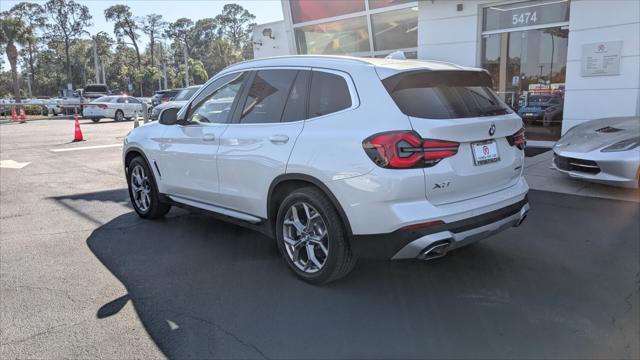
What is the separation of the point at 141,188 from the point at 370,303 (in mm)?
3490

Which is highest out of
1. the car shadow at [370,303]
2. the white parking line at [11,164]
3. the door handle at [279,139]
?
the door handle at [279,139]

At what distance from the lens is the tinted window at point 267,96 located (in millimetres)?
4043

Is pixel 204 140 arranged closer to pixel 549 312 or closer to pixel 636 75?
pixel 549 312

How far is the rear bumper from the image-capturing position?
3.21m

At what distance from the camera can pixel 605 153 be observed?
638 cm

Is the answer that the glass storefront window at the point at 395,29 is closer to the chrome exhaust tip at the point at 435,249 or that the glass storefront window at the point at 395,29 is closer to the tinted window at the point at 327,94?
the tinted window at the point at 327,94

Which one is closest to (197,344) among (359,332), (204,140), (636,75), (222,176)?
(359,332)

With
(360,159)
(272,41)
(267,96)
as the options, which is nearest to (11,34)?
(272,41)

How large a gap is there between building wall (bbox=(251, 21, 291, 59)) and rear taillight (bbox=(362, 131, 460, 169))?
1384 cm

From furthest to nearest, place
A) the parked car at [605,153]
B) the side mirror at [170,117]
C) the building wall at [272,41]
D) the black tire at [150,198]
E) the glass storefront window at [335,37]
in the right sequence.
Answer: the building wall at [272,41] → the glass storefront window at [335,37] → the parked car at [605,153] → the black tire at [150,198] → the side mirror at [170,117]

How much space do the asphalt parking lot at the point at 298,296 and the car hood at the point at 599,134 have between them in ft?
4.07

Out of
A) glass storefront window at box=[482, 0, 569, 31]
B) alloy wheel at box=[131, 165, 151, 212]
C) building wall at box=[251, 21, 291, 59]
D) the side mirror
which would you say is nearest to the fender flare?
the side mirror

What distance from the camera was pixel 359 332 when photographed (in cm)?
315

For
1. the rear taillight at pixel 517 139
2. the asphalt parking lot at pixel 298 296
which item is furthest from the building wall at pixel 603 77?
the rear taillight at pixel 517 139
